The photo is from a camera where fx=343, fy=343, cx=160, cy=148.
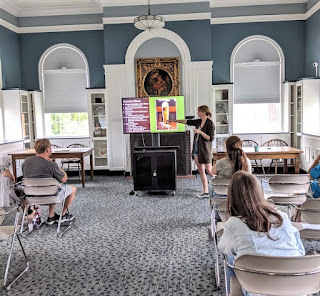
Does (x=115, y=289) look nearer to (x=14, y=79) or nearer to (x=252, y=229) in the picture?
(x=252, y=229)

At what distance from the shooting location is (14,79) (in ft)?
27.4

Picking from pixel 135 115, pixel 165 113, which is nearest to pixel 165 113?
pixel 165 113

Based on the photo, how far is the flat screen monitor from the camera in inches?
287

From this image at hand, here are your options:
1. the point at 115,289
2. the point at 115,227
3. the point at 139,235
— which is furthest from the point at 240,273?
the point at 115,227

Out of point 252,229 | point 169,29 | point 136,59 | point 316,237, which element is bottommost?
point 316,237

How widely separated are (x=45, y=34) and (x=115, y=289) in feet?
24.1

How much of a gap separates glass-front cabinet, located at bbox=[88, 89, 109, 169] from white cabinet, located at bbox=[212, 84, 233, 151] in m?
2.60

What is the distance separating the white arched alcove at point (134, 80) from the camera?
775 cm

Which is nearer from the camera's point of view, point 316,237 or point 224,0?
point 316,237

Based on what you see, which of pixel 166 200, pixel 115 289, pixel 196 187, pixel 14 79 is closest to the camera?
pixel 115 289

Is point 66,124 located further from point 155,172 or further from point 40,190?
point 40,190

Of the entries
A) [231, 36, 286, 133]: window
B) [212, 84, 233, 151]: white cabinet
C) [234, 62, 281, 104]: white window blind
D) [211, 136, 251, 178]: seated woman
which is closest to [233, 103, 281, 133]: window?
[231, 36, 286, 133]: window

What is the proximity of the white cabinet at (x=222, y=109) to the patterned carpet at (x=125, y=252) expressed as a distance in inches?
111

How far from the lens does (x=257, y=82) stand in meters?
8.37
